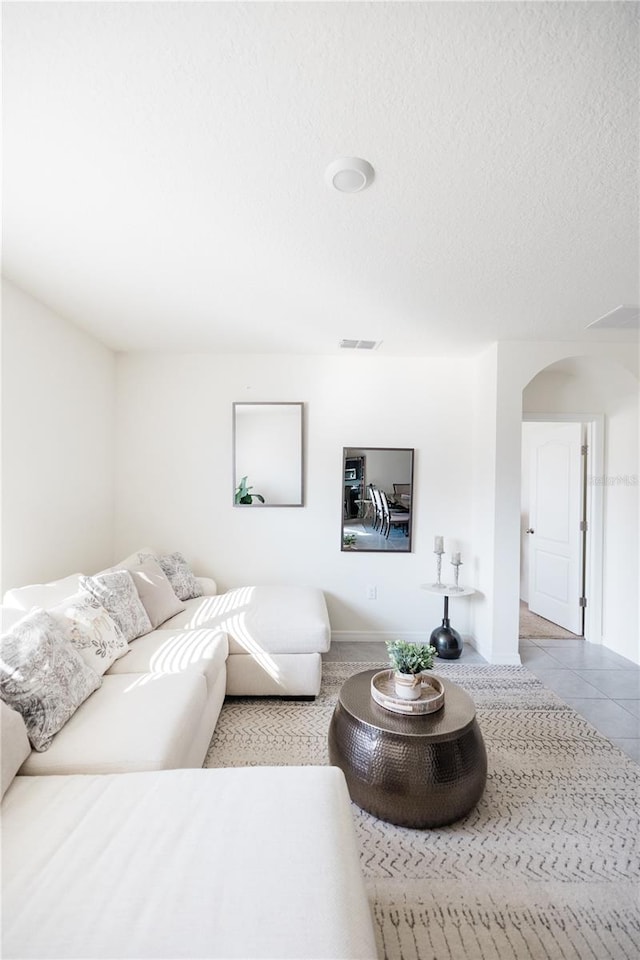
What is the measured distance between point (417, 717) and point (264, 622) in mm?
1238

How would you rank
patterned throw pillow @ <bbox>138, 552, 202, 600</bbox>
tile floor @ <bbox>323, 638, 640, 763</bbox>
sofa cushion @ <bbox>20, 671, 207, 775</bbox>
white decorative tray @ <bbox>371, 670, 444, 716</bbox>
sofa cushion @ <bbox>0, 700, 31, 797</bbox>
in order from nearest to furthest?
sofa cushion @ <bbox>0, 700, 31, 797</bbox> → sofa cushion @ <bbox>20, 671, 207, 775</bbox> → white decorative tray @ <bbox>371, 670, 444, 716</bbox> → tile floor @ <bbox>323, 638, 640, 763</bbox> → patterned throw pillow @ <bbox>138, 552, 202, 600</bbox>

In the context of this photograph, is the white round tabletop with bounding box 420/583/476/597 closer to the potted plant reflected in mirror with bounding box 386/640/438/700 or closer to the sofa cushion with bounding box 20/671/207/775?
the potted plant reflected in mirror with bounding box 386/640/438/700

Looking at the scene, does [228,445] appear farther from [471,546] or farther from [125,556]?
[471,546]

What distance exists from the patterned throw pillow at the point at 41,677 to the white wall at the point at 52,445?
1008 mm

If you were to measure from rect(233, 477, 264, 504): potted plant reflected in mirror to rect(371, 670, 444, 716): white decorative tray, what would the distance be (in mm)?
2043

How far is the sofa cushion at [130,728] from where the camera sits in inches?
56.1

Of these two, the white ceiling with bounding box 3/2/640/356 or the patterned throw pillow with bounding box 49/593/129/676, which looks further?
the patterned throw pillow with bounding box 49/593/129/676

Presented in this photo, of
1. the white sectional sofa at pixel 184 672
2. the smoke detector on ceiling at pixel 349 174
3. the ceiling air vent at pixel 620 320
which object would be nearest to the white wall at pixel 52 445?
the white sectional sofa at pixel 184 672

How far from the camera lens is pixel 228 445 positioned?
12.4 ft

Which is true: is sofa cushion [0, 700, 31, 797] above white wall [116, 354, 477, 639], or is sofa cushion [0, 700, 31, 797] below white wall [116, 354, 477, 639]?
below

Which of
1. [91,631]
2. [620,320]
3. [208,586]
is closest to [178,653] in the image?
[91,631]

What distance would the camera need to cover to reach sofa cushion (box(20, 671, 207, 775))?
1424 mm

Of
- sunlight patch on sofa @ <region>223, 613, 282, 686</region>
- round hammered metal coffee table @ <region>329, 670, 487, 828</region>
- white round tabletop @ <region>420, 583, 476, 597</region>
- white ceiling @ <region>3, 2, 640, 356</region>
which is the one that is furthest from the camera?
white round tabletop @ <region>420, 583, 476, 597</region>

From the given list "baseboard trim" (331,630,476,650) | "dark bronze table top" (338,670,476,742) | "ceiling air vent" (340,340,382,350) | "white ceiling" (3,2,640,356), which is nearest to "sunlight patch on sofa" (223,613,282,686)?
"dark bronze table top" (338,670,476,742)
